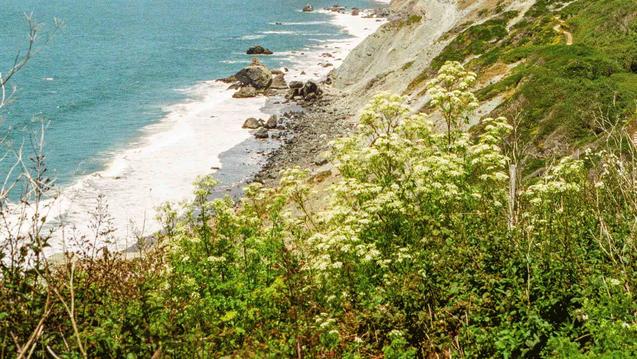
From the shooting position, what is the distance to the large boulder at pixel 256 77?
Result: 79125 millimetres

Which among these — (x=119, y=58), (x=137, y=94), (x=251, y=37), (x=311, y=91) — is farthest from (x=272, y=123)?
(x=251, y=37)

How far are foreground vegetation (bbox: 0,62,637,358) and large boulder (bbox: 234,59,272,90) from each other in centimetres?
6672

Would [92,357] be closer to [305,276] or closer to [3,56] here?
[305,276]

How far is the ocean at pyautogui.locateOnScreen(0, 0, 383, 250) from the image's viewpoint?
156ft

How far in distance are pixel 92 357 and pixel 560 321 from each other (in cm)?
655

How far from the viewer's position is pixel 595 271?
341 inches

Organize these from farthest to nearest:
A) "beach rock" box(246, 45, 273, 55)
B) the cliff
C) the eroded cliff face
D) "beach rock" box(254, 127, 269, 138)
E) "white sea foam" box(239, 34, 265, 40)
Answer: "white sea foam" box(239, 34, 265, 40)
"beach rock" box(246, 45, 273, 55)
the eroded cliff face
"beach rock" box(254, 127, 269, 138)
the cliff

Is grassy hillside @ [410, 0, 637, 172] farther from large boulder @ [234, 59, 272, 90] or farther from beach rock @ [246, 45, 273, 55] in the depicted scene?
beach rock @ [246, 45, 273, 55]

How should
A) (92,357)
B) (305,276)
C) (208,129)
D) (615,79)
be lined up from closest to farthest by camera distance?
(92,357), (305,276), (615,79), (208,129)

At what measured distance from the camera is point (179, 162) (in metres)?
52.6

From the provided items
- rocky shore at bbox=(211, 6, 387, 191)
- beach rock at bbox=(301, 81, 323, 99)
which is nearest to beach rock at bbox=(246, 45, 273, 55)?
rocky shore at bbox=(211, 6, 387, 191)

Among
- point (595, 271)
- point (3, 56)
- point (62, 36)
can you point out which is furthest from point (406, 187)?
point (62, 36)

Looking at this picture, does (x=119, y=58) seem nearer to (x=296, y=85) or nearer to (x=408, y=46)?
(x=296, y=85)

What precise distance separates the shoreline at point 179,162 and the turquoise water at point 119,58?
2.16 meters
